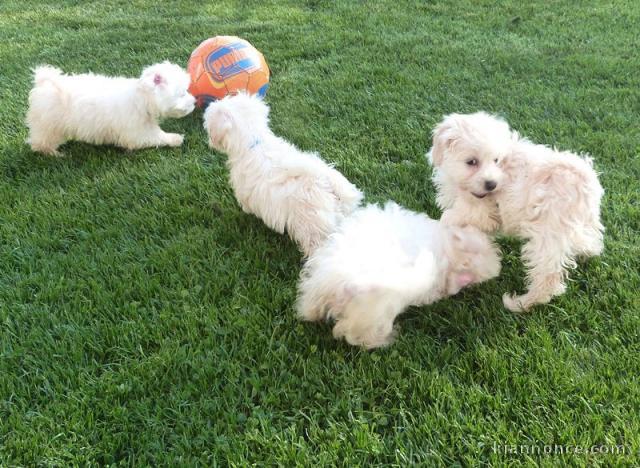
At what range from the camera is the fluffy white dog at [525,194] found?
2.74m

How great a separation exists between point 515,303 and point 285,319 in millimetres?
1315

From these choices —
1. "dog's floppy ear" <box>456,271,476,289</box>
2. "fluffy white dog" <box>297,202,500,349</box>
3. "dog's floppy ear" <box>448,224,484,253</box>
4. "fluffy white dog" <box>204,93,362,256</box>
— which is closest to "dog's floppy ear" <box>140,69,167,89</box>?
"fluffy white dog" <box>204,93,362,256</box>

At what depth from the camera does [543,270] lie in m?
2.79

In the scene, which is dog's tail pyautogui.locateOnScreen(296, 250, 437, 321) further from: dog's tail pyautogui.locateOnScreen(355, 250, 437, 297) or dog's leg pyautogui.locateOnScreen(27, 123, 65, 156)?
dog's leg pyautogui.locateOnScreen(27, 123, 65, 156)

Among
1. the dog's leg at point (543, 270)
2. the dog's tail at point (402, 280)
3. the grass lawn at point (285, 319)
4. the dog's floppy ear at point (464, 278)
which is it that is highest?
the dog's tail at point (402, 280)

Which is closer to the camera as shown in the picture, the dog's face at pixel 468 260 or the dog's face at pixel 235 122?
the dog's face at pixel 468 260

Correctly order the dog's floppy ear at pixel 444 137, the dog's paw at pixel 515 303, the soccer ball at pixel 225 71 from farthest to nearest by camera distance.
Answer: the soccer ball at pixel 225 71 < the dog's floppy ear at pixel 444 137 < the dog's paw at pixel 515 303

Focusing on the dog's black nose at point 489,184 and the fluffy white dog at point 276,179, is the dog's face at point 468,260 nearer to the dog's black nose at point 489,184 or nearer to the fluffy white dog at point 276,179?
the dog's black nose at point 489,184

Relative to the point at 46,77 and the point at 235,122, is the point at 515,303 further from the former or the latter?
the point at 46,77

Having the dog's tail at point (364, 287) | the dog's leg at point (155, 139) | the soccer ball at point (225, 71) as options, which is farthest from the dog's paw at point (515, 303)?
the dog's leg at point (155, 139)
